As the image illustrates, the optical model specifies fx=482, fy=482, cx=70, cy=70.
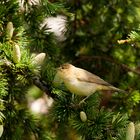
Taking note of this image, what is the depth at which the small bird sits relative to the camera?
141cm

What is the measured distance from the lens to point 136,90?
173 centimetres

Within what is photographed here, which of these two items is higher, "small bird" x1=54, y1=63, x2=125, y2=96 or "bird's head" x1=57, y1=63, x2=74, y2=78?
"bird's head" x1=57, y1=63, x2=74, y2=78

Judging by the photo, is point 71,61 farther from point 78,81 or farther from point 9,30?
point 9,30

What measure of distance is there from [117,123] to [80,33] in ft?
2.56

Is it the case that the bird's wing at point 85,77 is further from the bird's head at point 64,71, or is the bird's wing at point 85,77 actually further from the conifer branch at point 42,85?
the conifer branch at point 42,85

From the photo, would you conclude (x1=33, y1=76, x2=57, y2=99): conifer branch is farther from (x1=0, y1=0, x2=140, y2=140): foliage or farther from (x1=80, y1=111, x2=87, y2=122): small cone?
(x1=80, y1=111, x2=87, y2=122): small cone

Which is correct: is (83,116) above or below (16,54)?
below

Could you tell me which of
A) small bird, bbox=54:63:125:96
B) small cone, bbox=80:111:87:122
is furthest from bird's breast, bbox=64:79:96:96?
small cone, bbox=80:111:87:122

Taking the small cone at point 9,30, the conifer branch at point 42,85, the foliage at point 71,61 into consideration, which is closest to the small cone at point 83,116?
the foliage at point 71,61

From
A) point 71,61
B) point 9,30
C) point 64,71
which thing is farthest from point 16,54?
point 71,61

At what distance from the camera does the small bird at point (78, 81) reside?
1.41m

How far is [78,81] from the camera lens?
4.77 feet

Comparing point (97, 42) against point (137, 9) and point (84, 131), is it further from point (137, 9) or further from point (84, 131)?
point (84, 131)

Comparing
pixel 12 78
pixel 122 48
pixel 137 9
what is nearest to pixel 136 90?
pixel 122 48
